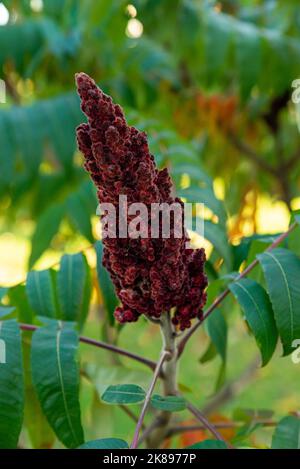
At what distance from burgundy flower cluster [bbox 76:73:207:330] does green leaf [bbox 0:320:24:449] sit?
0.17 meters

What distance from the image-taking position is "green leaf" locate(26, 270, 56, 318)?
1.30 m

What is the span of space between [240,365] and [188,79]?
10.2 feet

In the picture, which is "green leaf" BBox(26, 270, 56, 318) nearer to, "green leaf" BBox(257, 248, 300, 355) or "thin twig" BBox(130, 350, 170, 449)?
"thin twig" BBox(130, 350, 170, 449)

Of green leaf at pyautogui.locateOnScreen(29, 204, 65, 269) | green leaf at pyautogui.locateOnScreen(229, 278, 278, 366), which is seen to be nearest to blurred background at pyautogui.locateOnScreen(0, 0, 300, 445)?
green leaf at pyautogui.locateOnScreen(29, 204, 65, 269)

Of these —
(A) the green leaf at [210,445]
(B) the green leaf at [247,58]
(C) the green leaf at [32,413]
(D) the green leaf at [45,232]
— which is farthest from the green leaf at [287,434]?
(B) the green leaf at [247,58]

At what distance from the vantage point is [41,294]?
1.30 metres

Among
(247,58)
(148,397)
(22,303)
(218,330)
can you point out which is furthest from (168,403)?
(247,58)

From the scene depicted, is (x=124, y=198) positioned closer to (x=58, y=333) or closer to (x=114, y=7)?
(x=58, y=333)

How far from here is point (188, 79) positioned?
3156mm

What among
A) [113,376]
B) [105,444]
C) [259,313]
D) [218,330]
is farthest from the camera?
[113,376]

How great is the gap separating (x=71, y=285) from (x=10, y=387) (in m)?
0.30

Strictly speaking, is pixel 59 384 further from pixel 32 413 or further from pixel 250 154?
pixel 250 154
